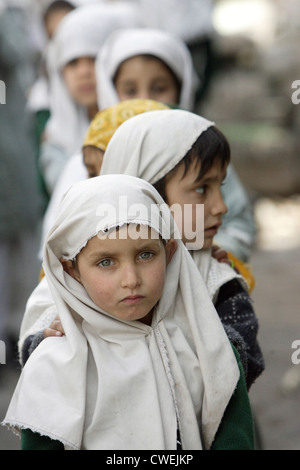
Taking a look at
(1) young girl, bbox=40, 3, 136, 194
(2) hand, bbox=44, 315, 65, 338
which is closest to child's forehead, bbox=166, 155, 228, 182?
(2) hand, bbox=44, 315, 65, 338

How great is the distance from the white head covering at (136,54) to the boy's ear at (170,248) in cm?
183

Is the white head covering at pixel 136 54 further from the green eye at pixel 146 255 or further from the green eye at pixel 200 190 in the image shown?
the green eye at pixel 146 255

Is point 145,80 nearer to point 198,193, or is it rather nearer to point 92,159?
point 92,159

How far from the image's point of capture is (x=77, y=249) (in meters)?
2.18

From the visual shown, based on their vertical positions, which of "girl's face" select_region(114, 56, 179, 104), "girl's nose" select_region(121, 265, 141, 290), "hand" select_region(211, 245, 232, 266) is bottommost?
"girl's nose" select_region(121, 265, 141, 290)

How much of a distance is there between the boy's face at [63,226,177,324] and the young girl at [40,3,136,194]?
2.15 m

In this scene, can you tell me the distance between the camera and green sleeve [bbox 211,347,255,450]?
2217 millimetres

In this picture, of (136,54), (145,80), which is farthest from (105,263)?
(136,54)

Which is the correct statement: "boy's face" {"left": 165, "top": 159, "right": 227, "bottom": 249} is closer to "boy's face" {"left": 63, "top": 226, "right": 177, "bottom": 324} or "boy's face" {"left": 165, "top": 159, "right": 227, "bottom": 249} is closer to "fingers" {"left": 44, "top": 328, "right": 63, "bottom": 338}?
"boy's face" {"left": 63, "top": 226, "right": 177, "bottom": 324}

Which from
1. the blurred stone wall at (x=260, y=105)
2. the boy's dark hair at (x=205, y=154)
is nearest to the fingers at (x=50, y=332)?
the boy's dark hair at (x=205, y=154)

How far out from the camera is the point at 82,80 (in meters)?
4.64

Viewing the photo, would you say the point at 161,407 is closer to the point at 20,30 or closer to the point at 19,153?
the point at 19,153
